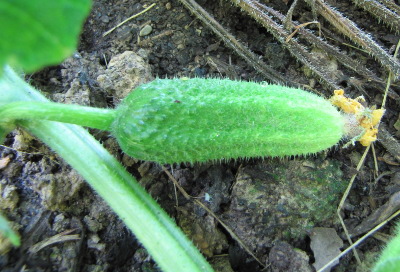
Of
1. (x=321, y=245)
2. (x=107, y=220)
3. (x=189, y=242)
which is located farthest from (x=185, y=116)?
(x=321, y=245)

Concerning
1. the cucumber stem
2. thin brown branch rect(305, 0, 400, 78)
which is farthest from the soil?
the cucumber stem

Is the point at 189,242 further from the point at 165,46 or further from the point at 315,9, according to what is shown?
the point at 315,9

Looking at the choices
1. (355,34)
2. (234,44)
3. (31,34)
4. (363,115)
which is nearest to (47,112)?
(31,34)

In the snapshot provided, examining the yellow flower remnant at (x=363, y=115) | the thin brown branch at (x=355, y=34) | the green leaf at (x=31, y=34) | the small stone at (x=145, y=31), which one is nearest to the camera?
the green leaf at (x=31, y=34)

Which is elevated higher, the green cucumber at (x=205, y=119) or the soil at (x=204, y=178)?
the green cucumber at (x=205, y=119)

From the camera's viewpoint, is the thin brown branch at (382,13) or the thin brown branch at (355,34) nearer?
the thin brown branch at (355,34)

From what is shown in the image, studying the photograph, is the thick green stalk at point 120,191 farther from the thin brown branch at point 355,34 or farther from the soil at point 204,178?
the thin brown branch at point 355,34

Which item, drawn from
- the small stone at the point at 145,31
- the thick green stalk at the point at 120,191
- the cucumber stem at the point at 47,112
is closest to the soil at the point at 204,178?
the small stone at the point at 145,31
